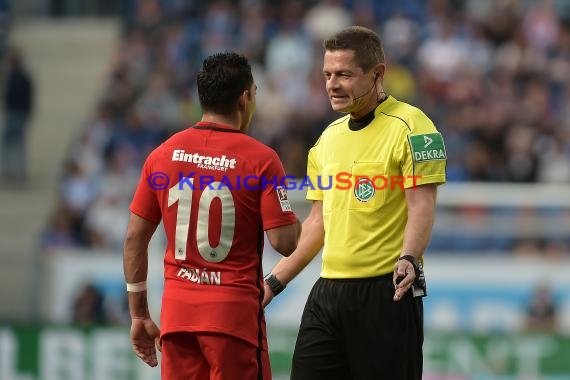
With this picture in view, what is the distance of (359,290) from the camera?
586cm

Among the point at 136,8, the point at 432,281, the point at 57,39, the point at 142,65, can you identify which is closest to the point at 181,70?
the point at 142,65

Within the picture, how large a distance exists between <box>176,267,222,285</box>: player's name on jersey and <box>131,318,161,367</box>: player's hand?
304mm

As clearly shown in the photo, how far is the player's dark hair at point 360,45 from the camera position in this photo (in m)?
5.86

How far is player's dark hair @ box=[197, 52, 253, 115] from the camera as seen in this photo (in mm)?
5582

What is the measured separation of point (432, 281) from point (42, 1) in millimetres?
10402

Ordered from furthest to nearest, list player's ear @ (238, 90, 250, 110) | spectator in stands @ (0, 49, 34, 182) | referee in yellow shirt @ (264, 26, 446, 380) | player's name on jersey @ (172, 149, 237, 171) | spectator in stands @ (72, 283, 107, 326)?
spectator in stands @ (0, 49, 34, 182)
spectator in stands @ (72, 283, 107, 326)
referee in yellow shirt @ (264, 26, 446, 380)
player's ear @ (238, 90, 250, 110)
player's name on jersey @ (172, 149, 237, 171)

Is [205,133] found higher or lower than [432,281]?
higher

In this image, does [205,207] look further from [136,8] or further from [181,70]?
[136,8]

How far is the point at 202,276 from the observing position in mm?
5594

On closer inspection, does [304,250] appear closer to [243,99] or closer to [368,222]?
[368,222]

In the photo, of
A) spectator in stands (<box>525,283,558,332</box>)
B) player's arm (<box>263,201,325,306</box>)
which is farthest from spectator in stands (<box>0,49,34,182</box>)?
player's arm (<box>263,201,325,306</box>)

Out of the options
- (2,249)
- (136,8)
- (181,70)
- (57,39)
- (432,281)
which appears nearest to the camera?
(432,281)

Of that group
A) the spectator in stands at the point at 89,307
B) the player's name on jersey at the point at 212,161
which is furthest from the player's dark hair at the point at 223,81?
the spectator in stands at the point at 89,307

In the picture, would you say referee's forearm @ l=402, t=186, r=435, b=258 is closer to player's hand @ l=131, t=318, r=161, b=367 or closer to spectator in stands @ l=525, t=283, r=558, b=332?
player's hand @ l=131, t=318, r=161, b=367
